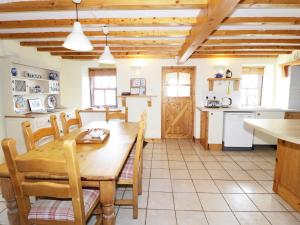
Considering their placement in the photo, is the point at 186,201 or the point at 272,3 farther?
the point at 186,201

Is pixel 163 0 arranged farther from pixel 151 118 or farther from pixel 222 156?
pixel 151 118

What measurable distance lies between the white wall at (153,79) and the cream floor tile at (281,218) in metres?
3.07

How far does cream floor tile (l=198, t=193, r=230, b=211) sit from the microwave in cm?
373

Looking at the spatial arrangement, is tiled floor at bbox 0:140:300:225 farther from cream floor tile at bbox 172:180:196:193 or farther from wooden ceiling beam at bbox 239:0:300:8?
wooden ceiling beam at bbox 239:0:300:8

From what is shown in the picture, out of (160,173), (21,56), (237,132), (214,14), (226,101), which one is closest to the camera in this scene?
(214,14)

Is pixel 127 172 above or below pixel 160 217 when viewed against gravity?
above

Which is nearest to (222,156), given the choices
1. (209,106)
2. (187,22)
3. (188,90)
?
(209,106)

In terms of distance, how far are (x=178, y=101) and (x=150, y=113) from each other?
851 mm

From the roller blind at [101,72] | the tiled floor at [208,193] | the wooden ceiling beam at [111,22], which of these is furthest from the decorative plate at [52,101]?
the tiled floor at [208,193]

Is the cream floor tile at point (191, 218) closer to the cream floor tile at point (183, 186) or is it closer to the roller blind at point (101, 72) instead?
the cream floor tile at point (183, 186)

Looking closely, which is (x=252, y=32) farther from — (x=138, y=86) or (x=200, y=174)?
(x=138, y=86)

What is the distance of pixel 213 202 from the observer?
231 cm

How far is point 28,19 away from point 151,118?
344 cm

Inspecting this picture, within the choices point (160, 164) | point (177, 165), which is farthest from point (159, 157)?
point (177, 165)
